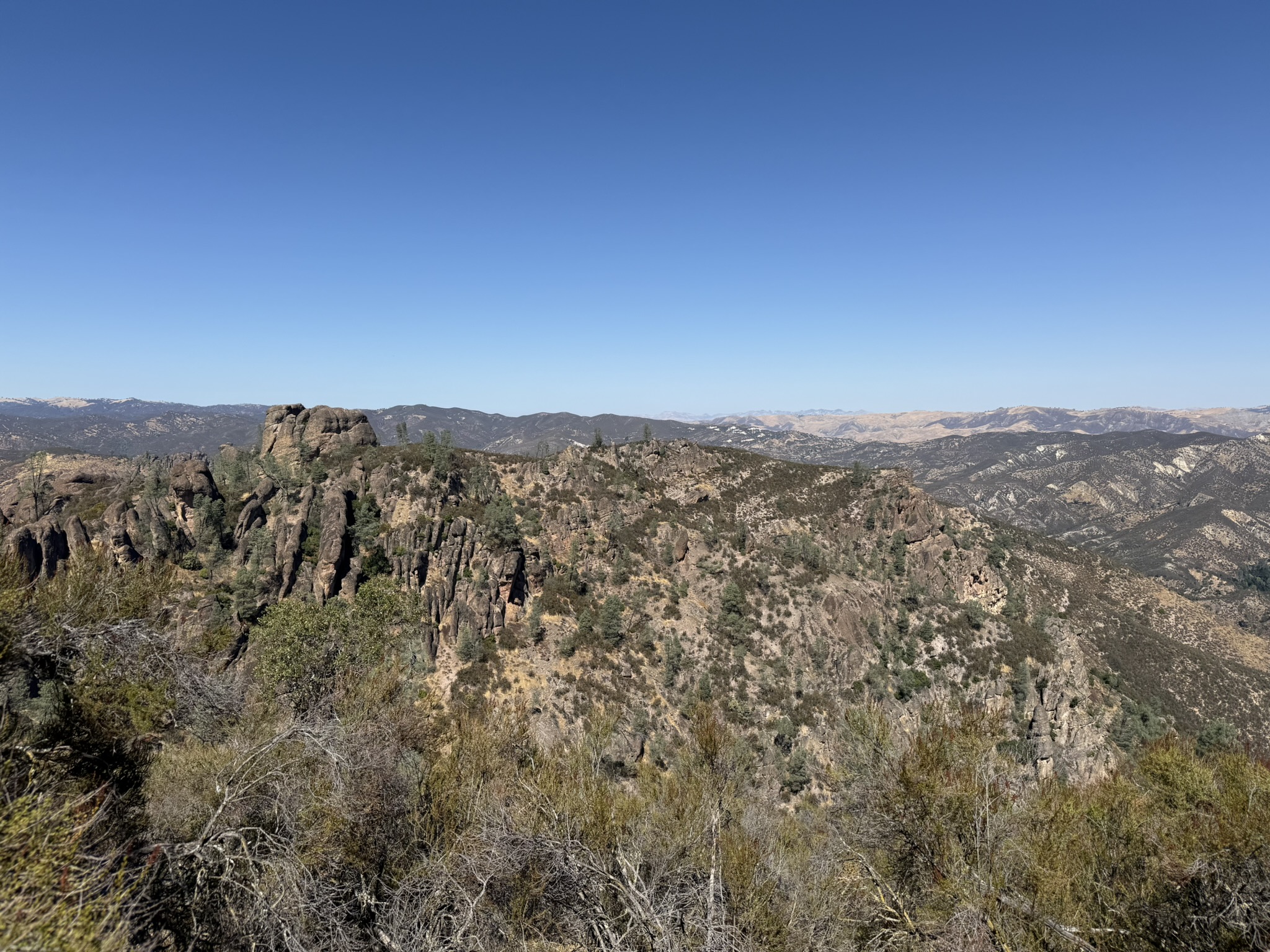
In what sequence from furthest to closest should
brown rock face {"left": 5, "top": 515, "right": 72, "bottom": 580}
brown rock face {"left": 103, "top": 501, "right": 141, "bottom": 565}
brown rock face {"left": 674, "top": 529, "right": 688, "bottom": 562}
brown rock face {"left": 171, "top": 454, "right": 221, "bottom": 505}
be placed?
1. brown rock face {"left": 674, "top": 529, "right": 688, "bottom": 562}
2. brown rock face {"left": 171, "top": 454, "right": 221, "bottom": 505}
3. brown rock face {"left": 103, "top": 501, "right": 141, "bottom": 565}
4. brown rock face {"left": 5, "top": 515, "right": 72, "bottom": 580}

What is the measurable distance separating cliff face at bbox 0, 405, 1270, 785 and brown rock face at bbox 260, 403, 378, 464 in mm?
305

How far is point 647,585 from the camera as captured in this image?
60156mm

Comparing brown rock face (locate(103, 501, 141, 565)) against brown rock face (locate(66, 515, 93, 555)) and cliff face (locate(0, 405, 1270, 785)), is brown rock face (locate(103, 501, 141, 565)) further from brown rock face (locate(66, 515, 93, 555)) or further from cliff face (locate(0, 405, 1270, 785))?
brown rock face (locate(66, 515, 93, 555))

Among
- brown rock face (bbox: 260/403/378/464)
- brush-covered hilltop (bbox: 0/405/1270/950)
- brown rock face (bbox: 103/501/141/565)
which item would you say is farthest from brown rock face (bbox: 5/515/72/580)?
brush-covered hilltop (bbox: 0/405/1270/950)

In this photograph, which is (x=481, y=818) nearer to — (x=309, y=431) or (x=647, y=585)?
(x=647, y=585)

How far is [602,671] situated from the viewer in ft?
158

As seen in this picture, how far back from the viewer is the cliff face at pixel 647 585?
4681 centimetres

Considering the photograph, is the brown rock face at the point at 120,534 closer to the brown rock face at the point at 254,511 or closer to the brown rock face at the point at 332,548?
the brown rock face at the point at 254,511

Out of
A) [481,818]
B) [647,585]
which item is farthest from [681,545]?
[481,818]

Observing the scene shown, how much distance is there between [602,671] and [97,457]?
233 meters

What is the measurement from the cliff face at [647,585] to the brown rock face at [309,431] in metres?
0.30

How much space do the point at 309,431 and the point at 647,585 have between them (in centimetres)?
4804

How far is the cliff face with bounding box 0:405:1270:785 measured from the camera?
4681 centimetres

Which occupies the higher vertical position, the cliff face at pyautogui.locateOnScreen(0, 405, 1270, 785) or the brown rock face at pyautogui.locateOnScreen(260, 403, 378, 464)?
the brown rock face at pyautogui.locateOnScreen(260, 403, 378, 464)
